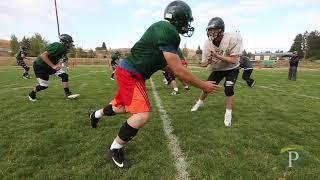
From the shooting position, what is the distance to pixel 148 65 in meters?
4.35

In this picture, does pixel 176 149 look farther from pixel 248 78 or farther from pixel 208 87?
pixel 248 78

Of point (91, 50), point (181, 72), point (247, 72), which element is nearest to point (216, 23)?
point (181, 72)

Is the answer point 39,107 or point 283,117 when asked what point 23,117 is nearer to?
point 39,107

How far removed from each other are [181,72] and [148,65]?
552 millimetres

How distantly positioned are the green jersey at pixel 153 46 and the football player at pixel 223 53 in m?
2.20

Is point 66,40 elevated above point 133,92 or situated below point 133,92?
above

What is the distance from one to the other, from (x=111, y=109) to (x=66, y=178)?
1628 millimetres

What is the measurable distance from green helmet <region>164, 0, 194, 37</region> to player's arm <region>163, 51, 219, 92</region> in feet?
1.59

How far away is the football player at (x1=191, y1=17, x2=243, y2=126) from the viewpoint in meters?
6.51

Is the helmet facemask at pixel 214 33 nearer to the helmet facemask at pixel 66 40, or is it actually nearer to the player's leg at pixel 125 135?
the player's leg at pixel 125 135

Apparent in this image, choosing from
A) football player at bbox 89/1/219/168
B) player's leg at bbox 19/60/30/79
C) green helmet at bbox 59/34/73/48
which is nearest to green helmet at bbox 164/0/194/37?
football player at bbox 89/1/219/168

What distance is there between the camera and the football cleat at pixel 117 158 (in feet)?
13.9
